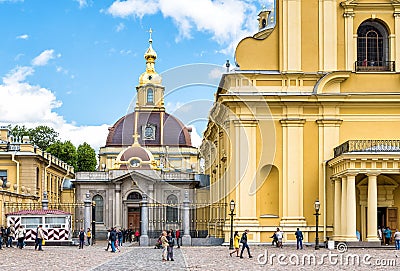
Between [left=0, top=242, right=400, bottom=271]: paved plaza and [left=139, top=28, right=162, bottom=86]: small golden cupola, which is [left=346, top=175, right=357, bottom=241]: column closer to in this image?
[left=0, top=242, right=400, bottom=271]: paved plaza

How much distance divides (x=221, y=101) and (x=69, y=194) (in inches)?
1620

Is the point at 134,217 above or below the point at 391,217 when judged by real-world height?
below

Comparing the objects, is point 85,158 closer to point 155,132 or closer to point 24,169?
point 155,132

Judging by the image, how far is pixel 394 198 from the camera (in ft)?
149

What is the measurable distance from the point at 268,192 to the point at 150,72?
62.5 m

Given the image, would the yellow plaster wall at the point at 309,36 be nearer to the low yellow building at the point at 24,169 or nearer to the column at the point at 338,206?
the column at the point at 338,206

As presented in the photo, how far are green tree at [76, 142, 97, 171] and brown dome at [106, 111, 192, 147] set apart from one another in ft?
25.5

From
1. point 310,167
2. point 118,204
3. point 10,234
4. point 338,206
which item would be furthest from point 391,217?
point 118,204

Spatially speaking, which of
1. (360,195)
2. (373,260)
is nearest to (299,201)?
(360,195)

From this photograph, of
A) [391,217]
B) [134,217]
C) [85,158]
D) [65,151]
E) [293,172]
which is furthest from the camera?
[85,158]

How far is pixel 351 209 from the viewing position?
41844 mm

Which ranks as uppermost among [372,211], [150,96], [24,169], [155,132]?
[150,96]

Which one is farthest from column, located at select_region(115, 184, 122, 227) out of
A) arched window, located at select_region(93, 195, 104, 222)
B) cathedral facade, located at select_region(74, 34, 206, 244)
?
arched window, located at select_region(93, 195, 104, 222)

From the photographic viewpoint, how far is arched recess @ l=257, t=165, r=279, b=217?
150 feet
